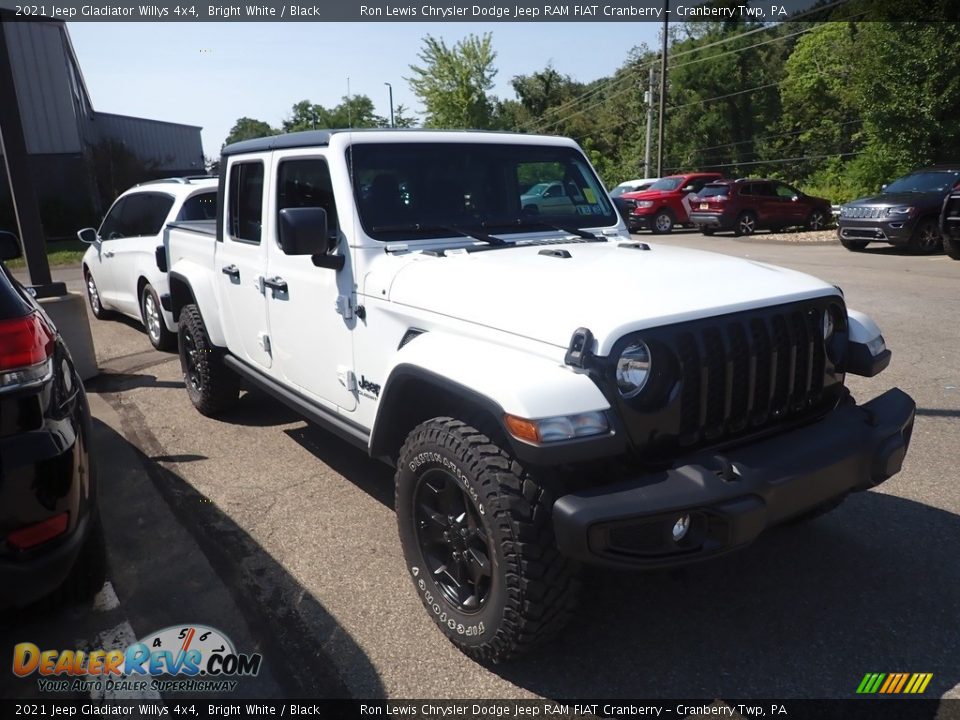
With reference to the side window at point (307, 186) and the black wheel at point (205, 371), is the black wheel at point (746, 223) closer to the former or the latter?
the black wheel at point (205, 371)

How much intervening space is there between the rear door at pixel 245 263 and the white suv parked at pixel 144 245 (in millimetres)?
2381

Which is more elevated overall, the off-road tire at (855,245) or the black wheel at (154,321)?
the black wheel at (154,321)

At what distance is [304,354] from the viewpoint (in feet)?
12.7

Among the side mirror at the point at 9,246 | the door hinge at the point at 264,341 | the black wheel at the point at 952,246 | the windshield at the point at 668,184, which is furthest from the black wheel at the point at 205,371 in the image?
the windshield at the point at 668,184

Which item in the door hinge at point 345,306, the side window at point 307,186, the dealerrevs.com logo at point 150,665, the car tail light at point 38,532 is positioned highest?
the side window at point 307,186

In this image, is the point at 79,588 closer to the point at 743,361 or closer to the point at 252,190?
the point at 252,190

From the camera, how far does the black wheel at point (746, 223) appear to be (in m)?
19.7

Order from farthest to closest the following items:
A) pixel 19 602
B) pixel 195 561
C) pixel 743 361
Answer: pixel 195 561, pixel 743 361, pixel 19 602

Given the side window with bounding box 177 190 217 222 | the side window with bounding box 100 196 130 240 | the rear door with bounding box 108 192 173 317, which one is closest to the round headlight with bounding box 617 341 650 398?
the side window with bounding box 177 190 217 222

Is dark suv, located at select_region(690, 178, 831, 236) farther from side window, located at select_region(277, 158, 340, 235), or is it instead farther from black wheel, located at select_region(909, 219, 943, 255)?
side window, located at select_region(277, 158, 340, 235)

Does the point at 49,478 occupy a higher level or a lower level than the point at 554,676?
higher

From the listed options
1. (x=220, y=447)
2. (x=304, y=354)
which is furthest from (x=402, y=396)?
(x=220, y=447)

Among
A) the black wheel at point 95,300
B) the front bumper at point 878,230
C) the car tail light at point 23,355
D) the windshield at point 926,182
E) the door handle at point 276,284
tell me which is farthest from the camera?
the windshield at point 926,182

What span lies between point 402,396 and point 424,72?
3376 centimetres
